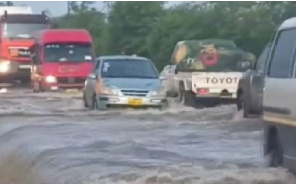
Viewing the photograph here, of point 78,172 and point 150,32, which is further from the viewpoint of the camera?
point 150,32

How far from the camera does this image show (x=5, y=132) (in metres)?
21.2

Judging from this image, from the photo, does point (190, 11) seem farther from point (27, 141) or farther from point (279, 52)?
point (279, 52)

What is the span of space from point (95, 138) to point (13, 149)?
1.44 meters

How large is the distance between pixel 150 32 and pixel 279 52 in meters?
42.7

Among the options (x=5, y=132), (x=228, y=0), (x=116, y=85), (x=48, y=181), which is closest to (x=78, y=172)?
(x=48, y=181)

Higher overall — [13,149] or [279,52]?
[279,52]

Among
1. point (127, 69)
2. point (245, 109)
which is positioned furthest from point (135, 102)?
point (245, 109)

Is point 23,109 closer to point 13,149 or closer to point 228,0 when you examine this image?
point 13,149

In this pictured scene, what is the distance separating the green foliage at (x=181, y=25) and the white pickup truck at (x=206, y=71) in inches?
416

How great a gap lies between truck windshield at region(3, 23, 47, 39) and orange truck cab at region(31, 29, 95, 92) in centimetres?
488

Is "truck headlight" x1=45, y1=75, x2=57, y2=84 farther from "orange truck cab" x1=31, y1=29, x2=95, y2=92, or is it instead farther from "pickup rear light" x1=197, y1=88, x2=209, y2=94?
"pickup rear light" x1=197, y1=88, x2=209, y2=94

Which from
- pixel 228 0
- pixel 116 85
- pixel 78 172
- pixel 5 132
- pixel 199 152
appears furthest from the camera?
pixel 228 0

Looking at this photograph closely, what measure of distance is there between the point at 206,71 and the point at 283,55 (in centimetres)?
1712

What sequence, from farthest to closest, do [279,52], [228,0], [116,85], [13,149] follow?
[228,0]
[116,85]
[13,149]
[279,52]
